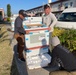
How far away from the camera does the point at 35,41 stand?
5.41 metres

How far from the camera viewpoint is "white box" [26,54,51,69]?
5.28 metres

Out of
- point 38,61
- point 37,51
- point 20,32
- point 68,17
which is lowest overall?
point 38,61

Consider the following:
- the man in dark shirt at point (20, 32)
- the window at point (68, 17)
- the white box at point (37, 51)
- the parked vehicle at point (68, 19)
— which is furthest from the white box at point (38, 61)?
the window at point (68, 17)

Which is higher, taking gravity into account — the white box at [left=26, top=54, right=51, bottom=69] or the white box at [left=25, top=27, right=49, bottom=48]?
the white box at [left=25, top=27, right=49, bottom=48]

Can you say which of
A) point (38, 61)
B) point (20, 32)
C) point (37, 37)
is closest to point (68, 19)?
point (20, 32)

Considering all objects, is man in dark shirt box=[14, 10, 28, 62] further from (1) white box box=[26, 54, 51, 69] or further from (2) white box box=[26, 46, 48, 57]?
(1) white box box=[26, 54, 51, 69]

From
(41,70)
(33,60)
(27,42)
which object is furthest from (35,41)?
(41,70)

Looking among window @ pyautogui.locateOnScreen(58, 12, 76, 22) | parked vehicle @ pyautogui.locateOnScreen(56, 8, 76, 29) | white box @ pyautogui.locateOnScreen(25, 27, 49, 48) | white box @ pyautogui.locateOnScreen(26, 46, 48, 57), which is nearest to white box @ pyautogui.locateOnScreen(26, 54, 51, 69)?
white box @ pyautogui.locateOnScreen(26, 46, 48, 57)

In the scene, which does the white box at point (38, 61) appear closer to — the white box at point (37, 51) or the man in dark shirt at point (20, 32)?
the white box at point (37, 51)

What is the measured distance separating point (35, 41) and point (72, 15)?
459 centimetres

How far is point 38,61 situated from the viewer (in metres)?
5.34

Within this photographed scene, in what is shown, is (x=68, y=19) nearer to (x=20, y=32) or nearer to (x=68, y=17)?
(x=68, y=17)

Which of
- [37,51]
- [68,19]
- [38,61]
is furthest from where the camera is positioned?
[68,19]

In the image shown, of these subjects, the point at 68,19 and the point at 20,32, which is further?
the point at 68,19
